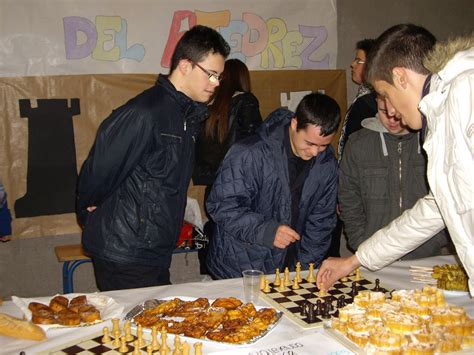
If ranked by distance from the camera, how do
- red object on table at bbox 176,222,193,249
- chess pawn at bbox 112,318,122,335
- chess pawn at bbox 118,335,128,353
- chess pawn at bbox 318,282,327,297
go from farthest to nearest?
1. red object on table at bbox 176,222,193,249
2. chess pawn at bbox 318,282,327,297
3. chess pawn at bbox 112,318,122,335
4. chess pawn at bbox 118,335,128,353

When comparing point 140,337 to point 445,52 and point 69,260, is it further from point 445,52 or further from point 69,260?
point 69,260

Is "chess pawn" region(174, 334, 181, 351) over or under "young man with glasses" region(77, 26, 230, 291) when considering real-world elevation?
under

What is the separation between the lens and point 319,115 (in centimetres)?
280

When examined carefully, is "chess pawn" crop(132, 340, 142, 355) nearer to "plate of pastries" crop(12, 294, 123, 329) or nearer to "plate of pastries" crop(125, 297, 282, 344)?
"plate of pastries" crop(125, 297, 282, 344)

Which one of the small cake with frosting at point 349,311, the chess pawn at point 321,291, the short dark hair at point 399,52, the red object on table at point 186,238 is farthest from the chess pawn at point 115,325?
the red object on table at point 186,238

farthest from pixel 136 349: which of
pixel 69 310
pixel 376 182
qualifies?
pixel 376 182

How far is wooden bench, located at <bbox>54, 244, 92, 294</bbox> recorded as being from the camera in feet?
13.2

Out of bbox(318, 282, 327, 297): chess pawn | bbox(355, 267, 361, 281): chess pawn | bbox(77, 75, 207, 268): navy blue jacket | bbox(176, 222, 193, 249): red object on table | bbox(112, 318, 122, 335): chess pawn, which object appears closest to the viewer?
bbox(112, 318, 122, 335): chess pawn

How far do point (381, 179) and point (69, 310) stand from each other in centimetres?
184

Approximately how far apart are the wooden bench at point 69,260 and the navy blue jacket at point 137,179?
A: 1426mm

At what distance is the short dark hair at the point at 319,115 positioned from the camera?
2.80m

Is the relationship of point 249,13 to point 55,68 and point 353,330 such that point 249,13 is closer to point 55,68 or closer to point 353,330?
point 55,68

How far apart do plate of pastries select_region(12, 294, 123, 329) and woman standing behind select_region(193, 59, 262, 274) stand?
6.31 ft

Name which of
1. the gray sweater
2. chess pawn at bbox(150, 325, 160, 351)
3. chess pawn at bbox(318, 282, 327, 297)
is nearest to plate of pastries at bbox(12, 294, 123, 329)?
chess pawn at bbox(150, 325, 160, 351)
